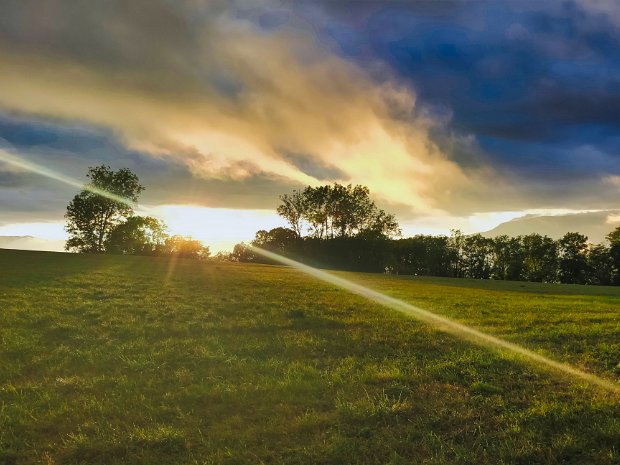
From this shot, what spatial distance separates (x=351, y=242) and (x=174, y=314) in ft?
320

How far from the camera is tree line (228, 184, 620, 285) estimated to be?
115438 mm

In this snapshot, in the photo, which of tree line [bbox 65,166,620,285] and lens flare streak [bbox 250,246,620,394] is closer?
lens flare streak [bbox 250,246,620,394]

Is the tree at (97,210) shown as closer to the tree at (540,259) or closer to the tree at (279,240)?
the tree at (279,240)

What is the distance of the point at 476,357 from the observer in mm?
12320

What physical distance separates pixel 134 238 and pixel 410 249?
82.9 metres

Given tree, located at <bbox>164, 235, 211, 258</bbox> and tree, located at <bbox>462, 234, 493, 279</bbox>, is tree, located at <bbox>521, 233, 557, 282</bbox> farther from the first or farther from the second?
tree, located at <bbox>164, 235, 211, 258</bbox>

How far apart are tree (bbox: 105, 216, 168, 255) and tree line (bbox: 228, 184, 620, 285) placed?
2548 centimetres

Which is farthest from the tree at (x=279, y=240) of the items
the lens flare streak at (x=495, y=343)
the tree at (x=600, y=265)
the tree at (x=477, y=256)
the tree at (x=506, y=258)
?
the lens flare streak at (x=495, y=343)

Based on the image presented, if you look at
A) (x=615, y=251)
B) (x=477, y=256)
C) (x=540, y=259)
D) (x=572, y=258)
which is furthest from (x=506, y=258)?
(x=615, y=251)

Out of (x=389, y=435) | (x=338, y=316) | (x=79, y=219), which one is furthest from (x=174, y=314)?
(x=79, y=219)

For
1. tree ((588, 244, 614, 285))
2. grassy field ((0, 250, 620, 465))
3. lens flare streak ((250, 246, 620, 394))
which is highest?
tree ((588, 244, 614, 285))

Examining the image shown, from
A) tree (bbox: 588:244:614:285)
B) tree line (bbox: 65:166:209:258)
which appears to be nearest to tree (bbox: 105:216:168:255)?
tree line (bbox: 65:166:209:258)

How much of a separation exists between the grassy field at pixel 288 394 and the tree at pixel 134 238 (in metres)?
93.5

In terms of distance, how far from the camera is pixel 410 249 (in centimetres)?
14000
